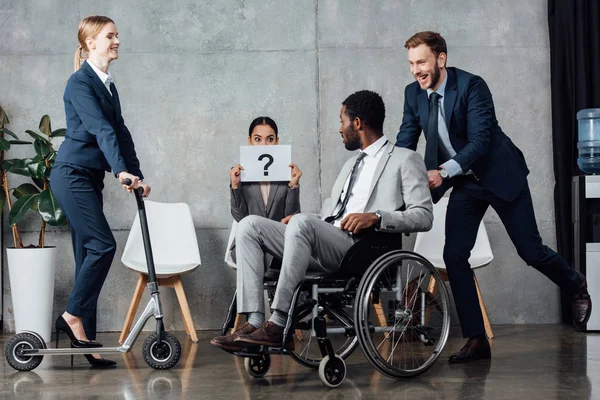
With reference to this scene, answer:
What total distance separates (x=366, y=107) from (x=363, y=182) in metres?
0.29

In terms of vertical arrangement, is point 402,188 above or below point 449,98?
below

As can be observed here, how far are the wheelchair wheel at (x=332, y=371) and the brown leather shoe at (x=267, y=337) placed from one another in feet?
0.55

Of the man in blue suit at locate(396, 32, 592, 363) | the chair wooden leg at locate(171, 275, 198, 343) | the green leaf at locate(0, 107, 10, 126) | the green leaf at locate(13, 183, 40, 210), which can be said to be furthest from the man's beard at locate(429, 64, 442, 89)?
the green leaf at locate(0, 107, 10, 126)

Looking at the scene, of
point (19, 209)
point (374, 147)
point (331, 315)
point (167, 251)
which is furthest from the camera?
point (167, 251)

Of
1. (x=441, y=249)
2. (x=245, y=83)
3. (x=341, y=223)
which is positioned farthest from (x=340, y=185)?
(x=245, y=83)

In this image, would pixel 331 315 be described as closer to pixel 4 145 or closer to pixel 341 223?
pixel 341 223

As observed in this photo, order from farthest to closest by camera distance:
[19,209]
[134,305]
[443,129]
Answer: [19,209]
[134,305]
[443,129]

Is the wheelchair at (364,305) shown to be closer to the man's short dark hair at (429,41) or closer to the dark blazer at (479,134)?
the dark blazer at (479,134)

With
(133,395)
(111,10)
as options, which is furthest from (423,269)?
(111,10)

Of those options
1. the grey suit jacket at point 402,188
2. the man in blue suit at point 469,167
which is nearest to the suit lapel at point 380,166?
the grey suit jacket at point 402,188

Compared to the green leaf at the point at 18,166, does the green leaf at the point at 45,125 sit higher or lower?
higher

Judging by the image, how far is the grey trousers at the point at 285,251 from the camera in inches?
116

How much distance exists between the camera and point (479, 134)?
11.7 ft

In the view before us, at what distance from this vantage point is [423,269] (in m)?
3.22
